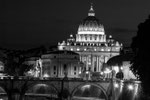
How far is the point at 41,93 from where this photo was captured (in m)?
120

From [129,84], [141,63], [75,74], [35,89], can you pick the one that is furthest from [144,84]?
[75,74]

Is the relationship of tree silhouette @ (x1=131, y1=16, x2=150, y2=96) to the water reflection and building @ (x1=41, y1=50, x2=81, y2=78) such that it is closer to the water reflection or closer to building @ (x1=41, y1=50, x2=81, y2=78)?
the water reflection

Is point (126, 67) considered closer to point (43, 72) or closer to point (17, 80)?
point (17, 80)

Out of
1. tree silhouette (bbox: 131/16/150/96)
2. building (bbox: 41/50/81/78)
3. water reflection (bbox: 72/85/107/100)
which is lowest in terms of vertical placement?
water reflection (bbox: 72/85/107/100)

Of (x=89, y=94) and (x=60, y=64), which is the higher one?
(x=60, y=64)

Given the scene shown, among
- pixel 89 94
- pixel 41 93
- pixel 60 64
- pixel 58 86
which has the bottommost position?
pixel 89 94

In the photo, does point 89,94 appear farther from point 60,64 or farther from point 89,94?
point 60,64

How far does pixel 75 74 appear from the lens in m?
171

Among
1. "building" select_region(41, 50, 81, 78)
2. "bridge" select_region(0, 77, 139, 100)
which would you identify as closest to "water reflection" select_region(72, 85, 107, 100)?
"bridge" select_region(0, 77, 139, 100)

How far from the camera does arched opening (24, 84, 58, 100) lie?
107625mm

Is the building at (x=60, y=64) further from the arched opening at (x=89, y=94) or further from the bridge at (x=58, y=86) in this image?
the bridge at (x=58, y=86)

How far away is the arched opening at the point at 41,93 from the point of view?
107625 millimetres

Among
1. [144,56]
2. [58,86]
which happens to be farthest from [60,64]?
[144,56]

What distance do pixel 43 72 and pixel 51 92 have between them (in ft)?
181
